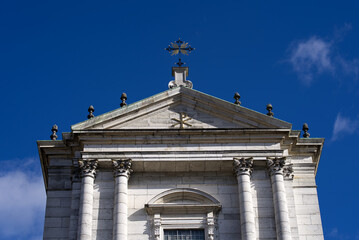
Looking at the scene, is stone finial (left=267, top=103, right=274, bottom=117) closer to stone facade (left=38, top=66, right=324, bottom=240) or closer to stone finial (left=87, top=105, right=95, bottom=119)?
stone facade (left=38, top=66, right=324, bottom=240)

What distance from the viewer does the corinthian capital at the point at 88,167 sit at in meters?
31.4

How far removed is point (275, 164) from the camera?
31.8 meters

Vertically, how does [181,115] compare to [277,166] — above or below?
above

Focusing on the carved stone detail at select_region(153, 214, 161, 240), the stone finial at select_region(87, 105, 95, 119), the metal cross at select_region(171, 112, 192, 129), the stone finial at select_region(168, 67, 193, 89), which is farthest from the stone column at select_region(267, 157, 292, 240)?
the stone finial at select_region(87, 105, 95, 119)

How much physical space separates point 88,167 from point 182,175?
12.8 feet

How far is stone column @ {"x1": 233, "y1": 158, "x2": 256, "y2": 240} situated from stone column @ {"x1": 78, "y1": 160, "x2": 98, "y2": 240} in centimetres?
582

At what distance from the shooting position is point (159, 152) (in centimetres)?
3194

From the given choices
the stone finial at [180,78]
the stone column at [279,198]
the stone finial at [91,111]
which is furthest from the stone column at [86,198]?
the stone column at [279,198]

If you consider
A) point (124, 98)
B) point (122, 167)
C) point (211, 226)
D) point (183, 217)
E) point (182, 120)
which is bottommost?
point (211, 226)

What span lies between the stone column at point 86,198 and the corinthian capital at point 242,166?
5678 millimetres

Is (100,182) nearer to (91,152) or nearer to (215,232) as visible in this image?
(91,152)

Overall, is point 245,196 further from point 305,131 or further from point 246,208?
point 305,131

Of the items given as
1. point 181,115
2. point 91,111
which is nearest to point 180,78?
point 181,115

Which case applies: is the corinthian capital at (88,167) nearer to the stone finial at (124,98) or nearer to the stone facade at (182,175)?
the stone facade at (182,175)
